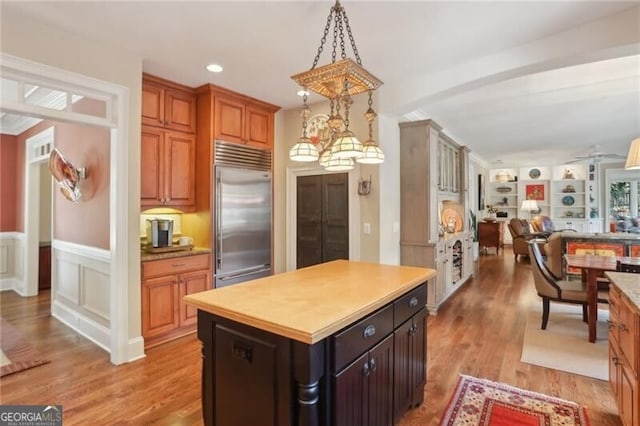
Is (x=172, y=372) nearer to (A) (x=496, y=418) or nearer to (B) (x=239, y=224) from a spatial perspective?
(B) (x=239, y=224)

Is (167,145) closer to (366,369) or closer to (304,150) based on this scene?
(304,150)

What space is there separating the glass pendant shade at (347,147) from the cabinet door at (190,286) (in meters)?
2.46

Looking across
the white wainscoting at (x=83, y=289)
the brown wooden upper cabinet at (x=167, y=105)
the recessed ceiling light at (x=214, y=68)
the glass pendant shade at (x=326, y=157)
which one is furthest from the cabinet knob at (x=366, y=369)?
the brown wooden upper cabinet at (x=167, y=105)

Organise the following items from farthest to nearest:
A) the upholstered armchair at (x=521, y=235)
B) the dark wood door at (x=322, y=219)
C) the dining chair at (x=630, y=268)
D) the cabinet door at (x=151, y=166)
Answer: the upholstered armchair at (x=521, y=235) → the dark wood door at (x=322, y=219) → the cabinet door at (x=151, y=166) → the dining chair at (x=630, y=268)

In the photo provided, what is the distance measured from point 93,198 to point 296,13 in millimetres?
2767

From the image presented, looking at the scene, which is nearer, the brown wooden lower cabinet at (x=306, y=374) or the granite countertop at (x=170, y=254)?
the brown wooden lower cabinet at (x=306, y=374)

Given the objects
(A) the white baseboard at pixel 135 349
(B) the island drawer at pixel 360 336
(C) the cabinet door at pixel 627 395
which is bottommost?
(A) the white baseboard at pixel 135 349

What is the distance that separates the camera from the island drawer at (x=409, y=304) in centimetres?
195

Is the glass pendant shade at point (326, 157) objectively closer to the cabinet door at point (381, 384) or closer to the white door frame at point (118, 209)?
the cabinet door at point (381, 384)

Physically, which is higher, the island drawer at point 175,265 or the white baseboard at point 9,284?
the island drawer at point 175,265

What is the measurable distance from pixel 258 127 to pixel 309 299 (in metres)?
3.23

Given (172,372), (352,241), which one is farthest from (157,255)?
(352,241)

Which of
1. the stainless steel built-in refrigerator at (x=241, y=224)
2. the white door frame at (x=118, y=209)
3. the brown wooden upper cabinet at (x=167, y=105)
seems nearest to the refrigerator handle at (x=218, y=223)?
the stainless steel built-in refrigerator at (x=241, y=224)

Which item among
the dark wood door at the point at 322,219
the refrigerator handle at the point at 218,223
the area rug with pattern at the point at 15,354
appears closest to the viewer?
the area rug with pattern at the point at 15,354
